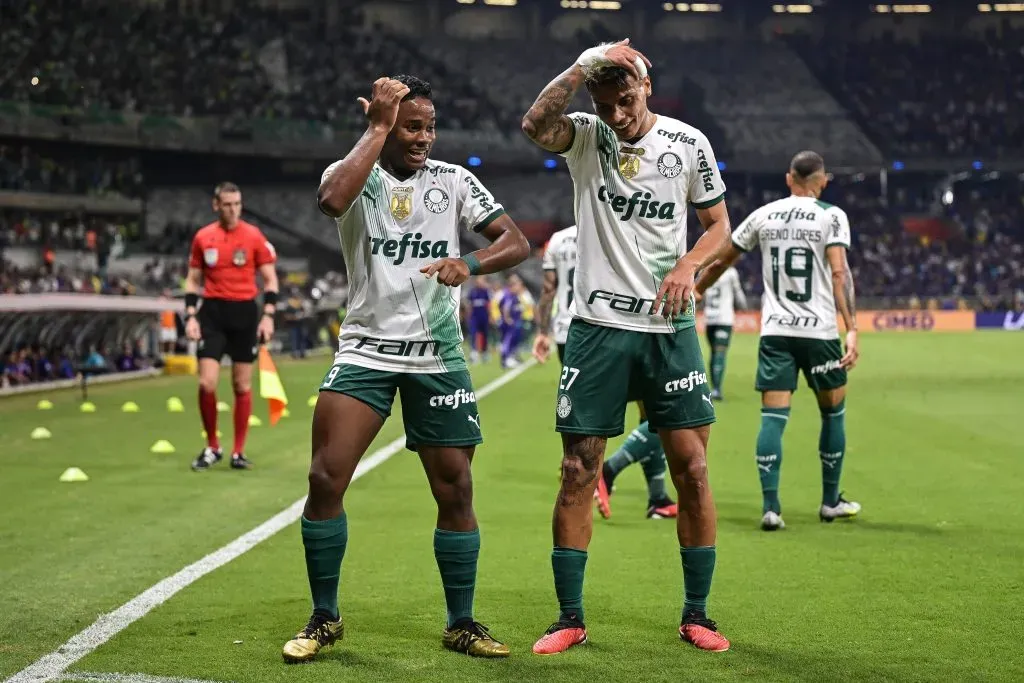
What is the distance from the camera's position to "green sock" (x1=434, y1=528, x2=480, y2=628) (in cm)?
551

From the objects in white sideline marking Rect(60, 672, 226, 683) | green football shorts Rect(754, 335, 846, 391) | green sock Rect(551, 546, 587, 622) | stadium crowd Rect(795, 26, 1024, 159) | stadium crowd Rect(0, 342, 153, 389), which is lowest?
stadium crowd Rect(0, 342, 153, 389)

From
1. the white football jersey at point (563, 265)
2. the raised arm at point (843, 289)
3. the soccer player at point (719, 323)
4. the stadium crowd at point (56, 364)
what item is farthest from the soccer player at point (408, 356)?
the stadium crowd at point (56, 364)

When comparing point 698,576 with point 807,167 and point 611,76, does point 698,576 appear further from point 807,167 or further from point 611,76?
point 807,167

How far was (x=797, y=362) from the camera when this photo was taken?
29.2ft

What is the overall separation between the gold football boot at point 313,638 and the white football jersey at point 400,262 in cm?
102

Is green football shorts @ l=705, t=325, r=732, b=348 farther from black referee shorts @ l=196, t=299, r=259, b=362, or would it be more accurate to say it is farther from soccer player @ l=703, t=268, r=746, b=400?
black referee shorts @ l=196, t=299, r=259, b=362

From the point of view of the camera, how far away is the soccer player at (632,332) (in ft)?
18.3

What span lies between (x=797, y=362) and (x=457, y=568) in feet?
13.2

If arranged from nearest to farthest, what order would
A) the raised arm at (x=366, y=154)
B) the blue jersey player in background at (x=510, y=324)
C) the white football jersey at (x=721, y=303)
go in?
the raised arm at (x=366, y=154) → the white football jersey at (x=721, y=303) → the blue jersey player in background at (x=510, y=324)

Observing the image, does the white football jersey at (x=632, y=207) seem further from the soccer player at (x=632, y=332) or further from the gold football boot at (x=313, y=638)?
the gold football boot at (x=313, y=638)

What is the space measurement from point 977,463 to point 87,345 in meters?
18.1

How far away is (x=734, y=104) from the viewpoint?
212 ft

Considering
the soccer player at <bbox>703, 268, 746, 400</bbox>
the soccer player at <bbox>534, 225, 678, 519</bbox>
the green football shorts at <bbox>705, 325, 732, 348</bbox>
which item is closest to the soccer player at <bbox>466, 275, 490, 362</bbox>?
the soccer player at <bbox>703, 268, 746, 400</bbox>

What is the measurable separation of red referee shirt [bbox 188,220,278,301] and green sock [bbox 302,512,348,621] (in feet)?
21.6
